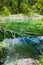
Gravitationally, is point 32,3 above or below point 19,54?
above

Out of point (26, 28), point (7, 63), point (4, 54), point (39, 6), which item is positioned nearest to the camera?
point (7, 63)

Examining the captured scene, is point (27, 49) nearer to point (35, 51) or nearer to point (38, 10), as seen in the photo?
point (35, 51)

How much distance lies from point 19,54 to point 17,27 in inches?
27.2

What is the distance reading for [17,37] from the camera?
4836 millimetres

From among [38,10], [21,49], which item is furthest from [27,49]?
[38,10]

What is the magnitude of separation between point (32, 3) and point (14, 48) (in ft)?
3.53

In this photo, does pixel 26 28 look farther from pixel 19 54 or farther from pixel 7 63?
pixel 7 63

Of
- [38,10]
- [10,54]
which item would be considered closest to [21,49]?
[10,54]

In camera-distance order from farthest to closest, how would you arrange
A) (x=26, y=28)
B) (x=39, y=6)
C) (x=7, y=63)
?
(x=26, y=28), (x=39, y=6), (x=7, y=63)

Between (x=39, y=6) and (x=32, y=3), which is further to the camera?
(x=32, y=3)

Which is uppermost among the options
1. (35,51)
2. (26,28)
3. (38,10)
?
(38,10)

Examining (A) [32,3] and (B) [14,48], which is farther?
(A) [32,3]

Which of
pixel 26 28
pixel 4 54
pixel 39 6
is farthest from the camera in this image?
pixel 26 28

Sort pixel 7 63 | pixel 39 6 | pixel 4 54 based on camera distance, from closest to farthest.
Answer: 1. pixel 7 63
2. pixel 4 54
3. pixel 39 6
